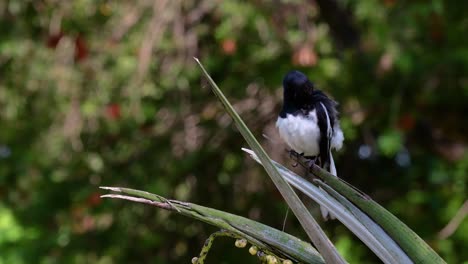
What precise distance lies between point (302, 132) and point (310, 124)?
1.6 inches

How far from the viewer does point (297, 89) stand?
2.53 m

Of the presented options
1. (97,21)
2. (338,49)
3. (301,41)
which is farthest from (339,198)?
(97,21)

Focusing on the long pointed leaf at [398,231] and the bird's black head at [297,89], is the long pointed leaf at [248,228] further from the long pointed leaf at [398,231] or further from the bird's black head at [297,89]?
the bird's black head at [297,89]

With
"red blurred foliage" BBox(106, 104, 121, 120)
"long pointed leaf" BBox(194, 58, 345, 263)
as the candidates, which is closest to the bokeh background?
"red blurred foliage" BBox(106, 104, 121, 120)

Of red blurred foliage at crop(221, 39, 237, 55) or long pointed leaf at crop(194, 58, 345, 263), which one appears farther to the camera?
red blurred foliage at crop(221, 39, 237, 55)

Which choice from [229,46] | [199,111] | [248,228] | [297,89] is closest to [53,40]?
[199,111]

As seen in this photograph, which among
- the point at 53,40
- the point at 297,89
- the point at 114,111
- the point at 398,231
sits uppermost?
the point at 398,231

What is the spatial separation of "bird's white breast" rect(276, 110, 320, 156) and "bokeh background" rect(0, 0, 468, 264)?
1.33 meters

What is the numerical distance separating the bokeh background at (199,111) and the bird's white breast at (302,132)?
1.33 m

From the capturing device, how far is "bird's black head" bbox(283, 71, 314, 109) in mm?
2498

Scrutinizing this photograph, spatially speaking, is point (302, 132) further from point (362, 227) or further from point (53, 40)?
point (53, 40)

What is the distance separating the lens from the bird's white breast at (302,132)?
2557 mm

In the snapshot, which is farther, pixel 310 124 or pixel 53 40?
pixel 53 40

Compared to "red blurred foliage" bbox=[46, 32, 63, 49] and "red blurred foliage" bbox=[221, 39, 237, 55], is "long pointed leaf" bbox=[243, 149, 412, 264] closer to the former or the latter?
"red blurred foliage" bbox=[221, 39, 237, 55]
